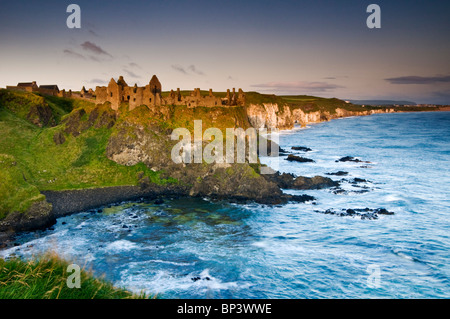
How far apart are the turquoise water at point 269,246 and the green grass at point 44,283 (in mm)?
10038

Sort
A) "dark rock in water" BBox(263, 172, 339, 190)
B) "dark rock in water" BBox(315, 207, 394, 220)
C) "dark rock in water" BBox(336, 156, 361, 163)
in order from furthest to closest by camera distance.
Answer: "dark rock in water" BBox(336, 156, 361, 163), "dark rock in water" BBox(263, 172, 339, 190), "dark rock in water" BBox(315, 207, 394, 220)

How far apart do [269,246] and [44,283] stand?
3196 cm

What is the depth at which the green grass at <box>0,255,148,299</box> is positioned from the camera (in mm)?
9422

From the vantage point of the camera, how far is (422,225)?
45438 mm

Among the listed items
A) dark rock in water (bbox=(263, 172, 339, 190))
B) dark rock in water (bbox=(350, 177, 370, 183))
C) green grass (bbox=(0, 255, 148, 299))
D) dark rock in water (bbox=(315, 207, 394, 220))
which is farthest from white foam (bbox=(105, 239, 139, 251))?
dark rock in water (bbox=(350, 177, 370, 183))

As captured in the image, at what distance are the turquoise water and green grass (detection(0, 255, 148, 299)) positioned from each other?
32.9 feet

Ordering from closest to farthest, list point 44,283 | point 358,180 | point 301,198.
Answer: point 44,283
point 301,198
point 358,180

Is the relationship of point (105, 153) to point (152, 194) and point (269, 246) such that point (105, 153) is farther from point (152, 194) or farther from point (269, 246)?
point (269, 246)

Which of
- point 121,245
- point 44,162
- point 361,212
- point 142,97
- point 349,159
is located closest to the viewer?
point 121,245

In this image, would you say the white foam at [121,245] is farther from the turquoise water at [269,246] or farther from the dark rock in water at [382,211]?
the dark rock in water at [382,211]

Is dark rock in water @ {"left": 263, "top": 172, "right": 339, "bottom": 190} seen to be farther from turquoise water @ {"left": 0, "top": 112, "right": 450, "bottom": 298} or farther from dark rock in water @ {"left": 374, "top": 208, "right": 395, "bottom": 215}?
dark rock in water @ {"left": 374, "top": 208, "right": 395, "bottom": 215}

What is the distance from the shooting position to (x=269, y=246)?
39188 millimetres

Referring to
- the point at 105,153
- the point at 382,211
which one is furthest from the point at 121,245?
the point at 382,211

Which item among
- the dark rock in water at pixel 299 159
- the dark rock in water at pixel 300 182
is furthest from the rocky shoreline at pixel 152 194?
the dark rock in water at pixel 299 159
